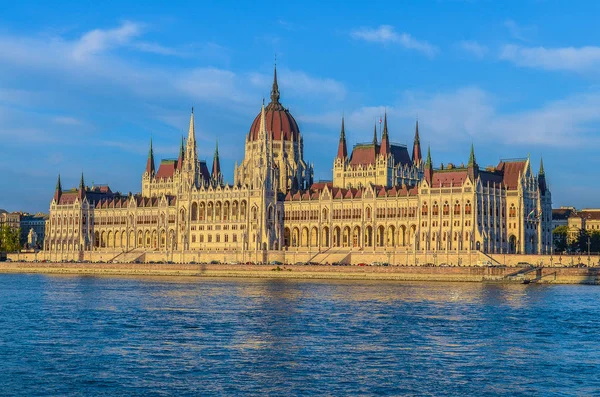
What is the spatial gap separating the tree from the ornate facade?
22.4 meters

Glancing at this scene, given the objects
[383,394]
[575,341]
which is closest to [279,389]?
[383,394]

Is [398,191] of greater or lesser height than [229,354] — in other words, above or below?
above

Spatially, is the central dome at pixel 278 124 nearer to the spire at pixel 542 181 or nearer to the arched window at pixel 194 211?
the arched window at pixel 194 211

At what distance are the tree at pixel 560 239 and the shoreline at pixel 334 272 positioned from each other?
2118 inches

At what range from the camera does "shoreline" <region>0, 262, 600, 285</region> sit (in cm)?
11638

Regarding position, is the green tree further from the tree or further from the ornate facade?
the ornate facade

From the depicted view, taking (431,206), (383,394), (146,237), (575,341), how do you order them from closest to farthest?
(383,394)
(575,341)
(431,206)
(146,237)

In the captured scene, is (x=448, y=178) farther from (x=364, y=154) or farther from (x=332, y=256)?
(x=364, y=154)

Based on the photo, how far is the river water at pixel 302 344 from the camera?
146 feet

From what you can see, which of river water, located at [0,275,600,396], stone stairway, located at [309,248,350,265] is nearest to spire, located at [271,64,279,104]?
stone stairway, located at [309,248,350,265]

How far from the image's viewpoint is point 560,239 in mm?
182875

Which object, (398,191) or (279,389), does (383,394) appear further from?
(398,191)

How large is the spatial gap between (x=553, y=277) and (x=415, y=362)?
69.8m

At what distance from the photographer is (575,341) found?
5944 cm
